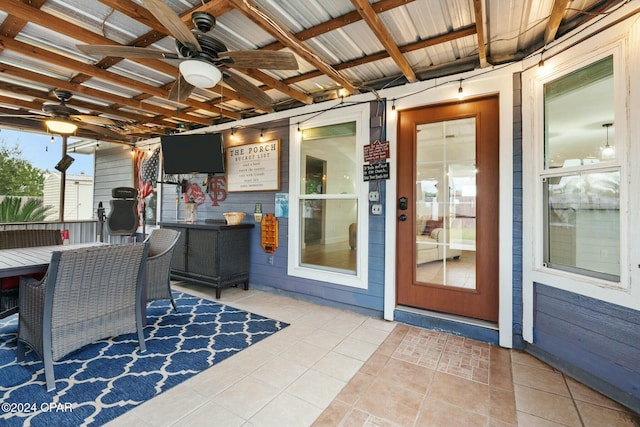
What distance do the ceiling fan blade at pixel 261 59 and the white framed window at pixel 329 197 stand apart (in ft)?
5.09

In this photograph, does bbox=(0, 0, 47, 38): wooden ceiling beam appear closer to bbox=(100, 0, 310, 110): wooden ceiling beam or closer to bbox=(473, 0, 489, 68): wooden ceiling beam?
bbox=(100, 0, 310, 110): wooden ceiling beam

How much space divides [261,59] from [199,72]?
431 mm

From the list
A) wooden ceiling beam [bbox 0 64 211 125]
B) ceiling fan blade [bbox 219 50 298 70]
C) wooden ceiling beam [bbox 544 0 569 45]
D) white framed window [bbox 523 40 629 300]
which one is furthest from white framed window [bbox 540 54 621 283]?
wooden ceiling beam [bbox 0 64 211 125]

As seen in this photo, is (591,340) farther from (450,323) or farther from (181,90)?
(181,90)

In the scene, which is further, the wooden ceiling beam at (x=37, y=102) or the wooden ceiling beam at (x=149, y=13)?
the wooden ceiling beam at (x=37, y=102)

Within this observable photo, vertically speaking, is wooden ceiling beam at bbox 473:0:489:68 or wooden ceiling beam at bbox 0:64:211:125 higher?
wooden ceiling beam at bbox 0:64:211:125

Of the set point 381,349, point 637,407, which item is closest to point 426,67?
point 381,349

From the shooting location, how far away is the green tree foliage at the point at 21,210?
528 centimetres

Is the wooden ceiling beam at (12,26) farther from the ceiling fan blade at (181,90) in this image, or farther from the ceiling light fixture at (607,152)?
the ceiling light fixture at (607,152)

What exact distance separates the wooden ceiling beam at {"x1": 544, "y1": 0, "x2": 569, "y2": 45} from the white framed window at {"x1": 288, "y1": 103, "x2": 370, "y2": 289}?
5.40 ft

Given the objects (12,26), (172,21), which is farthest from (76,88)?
(172,21)

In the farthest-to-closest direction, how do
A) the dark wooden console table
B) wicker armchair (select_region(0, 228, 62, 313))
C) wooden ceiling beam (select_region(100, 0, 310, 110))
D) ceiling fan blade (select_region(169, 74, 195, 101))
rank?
the dark wooden console table < ceiling fan blade (select_region(169, 74, 195, 101)) < wicker armchair (select_region(0, 228, 62, 313)) < wooden ceiling beam (select_region(100, 0, 310, 110))

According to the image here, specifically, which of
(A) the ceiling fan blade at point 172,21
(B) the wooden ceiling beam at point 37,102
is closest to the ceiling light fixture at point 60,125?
(B) the wooden ceiling beam at point 37,102

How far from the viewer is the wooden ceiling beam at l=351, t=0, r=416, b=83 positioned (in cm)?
192
